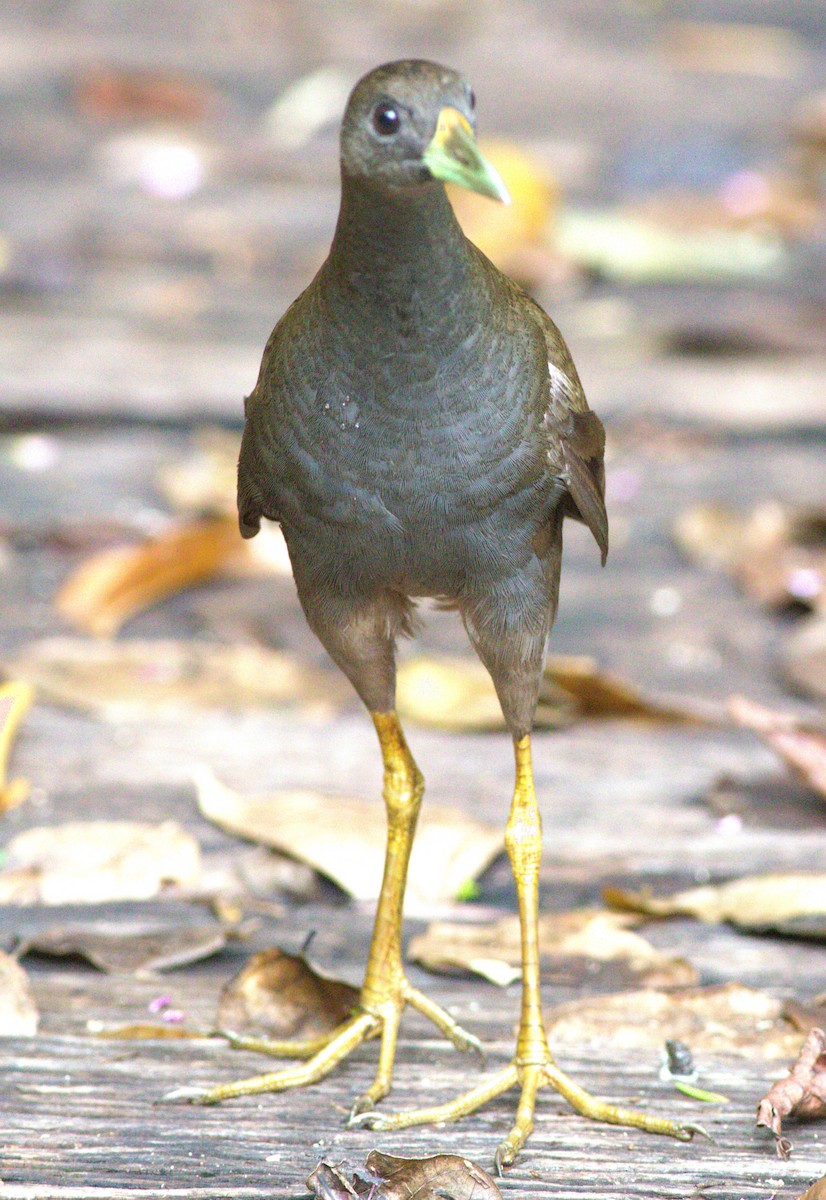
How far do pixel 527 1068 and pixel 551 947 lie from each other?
1.52 ft

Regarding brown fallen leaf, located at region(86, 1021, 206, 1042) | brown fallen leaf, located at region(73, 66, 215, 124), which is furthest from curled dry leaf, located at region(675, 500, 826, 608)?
brown fallen leaf, located at region(73, 66, 215, 124)

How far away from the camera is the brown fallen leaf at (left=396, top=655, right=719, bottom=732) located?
381cm

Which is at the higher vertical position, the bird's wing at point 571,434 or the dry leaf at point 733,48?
the dry leaf at point 733,48

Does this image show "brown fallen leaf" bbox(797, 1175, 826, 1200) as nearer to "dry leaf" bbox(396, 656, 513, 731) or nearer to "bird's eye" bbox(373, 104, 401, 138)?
"bird's eye" bbox(373, 104, 401, 138)

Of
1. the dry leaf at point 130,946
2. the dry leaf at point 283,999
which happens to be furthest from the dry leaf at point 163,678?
the dry leaf at point 283,999

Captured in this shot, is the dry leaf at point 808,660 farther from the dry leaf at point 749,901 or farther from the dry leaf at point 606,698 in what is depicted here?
the dry leaf at point 749,901

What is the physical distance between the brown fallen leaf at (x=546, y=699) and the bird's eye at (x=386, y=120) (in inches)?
72.8

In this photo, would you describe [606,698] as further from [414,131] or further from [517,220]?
[517,220]

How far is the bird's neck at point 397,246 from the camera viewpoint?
2254mm

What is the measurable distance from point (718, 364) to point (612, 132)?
2204mm

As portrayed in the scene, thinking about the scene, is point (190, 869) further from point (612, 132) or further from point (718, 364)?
point (612, 132)

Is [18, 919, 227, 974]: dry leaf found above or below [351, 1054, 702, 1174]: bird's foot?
below

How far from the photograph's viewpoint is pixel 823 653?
402 cm

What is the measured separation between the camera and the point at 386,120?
2.17 metres
